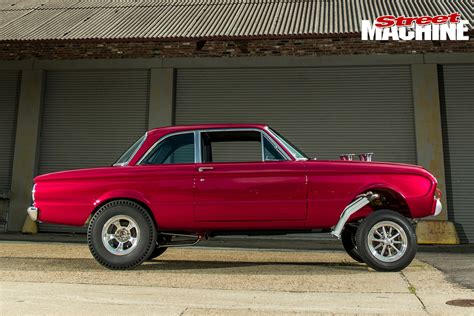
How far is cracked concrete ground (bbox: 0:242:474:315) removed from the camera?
11.6 feet

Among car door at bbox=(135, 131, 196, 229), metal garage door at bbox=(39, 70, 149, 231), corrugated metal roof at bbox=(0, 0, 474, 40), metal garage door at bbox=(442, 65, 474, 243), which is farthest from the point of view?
metal garage door at bbox=(39, 70, 149, 231)

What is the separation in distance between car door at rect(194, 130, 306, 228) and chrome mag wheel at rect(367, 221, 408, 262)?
89 cm

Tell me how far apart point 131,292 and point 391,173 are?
11.0 feet

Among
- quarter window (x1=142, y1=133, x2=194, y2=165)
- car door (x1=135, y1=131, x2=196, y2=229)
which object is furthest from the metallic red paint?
quarter window (x1=142, y1=133, x2=194, y2=165)

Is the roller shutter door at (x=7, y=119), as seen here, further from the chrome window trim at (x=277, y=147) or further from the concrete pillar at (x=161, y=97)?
the chrome window trim at (x=277, y=147)

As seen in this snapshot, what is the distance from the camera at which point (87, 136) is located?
41.1 feet

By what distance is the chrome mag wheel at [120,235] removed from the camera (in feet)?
17.0

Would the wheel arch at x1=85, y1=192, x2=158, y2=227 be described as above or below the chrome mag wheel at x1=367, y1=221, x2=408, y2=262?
above

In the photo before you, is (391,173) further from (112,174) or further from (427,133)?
(427,133)

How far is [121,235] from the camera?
5223 millimetres

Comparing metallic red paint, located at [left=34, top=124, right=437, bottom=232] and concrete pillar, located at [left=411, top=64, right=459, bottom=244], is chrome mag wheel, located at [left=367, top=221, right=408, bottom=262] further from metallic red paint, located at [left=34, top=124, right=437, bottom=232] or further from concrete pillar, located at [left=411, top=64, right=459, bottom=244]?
concrete pillar, located at [left=411, top=64, right=459, bottom=244]

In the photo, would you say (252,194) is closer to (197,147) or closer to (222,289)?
(197,147)

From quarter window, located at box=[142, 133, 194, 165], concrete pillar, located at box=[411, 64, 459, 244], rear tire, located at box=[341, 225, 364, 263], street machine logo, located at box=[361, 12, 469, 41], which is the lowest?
rear tire, located at box=[341, 225, 364, 263]

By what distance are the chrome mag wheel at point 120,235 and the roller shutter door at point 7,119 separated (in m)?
8.90
